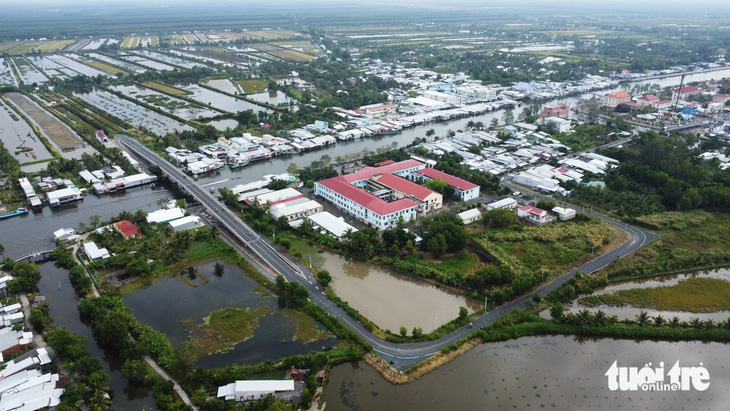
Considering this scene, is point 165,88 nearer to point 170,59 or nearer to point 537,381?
point 170,59

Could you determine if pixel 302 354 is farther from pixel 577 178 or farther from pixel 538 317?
pixel 577 178

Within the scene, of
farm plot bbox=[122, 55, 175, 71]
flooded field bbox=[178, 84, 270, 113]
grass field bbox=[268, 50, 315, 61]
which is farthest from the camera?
grass field bbox=[268, 50, 315, 61]

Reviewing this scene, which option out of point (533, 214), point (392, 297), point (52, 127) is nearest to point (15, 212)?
point (52, 127)

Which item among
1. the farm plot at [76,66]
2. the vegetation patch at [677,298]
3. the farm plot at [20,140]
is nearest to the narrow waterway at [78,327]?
the vegetation patch at [677,298]

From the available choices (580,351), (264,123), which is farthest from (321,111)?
(580,351)

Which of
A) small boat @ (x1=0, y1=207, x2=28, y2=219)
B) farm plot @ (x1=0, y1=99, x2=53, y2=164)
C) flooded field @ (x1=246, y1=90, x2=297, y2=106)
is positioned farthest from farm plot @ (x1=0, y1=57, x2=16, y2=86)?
small boat @ (x1=0, y1=207, x2=28, y2=219)

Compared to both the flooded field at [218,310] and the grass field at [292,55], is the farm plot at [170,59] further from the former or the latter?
the flooded field at [218,310]

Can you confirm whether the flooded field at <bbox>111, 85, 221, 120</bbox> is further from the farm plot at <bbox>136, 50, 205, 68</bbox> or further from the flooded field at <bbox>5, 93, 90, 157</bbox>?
the farm plot at <bbox>136, 50, 205, 68</bbox>
